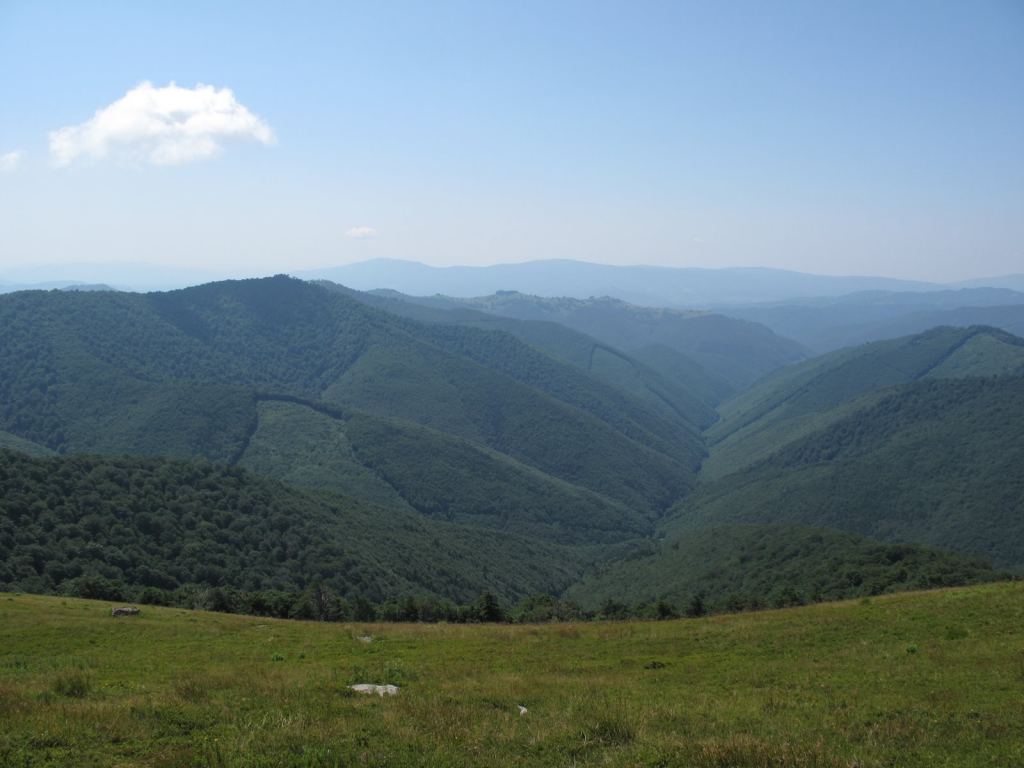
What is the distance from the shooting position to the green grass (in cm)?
1133

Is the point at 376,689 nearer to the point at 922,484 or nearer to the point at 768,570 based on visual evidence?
the point at 768,570

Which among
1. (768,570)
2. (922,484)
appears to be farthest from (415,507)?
(922,484)

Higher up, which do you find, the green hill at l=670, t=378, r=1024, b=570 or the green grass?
the green grass

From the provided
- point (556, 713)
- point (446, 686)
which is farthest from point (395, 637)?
point (556, 713)

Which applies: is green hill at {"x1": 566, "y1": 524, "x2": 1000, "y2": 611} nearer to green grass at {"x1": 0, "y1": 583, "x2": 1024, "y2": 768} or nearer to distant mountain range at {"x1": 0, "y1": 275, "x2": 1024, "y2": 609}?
distant mountain range at {"x1": 0, "y1": 275, "x2": 1024, "y2": 609}

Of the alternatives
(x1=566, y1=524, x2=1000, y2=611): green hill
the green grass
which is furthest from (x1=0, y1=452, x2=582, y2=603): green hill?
the green grass

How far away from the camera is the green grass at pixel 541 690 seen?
11328 millimetres

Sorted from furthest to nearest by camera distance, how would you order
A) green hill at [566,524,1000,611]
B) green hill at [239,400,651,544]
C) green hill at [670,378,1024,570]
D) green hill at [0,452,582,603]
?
green hill at [239,400,651,544] → green hill at [670,378,1024,570] → green hill at [0,452,582,603] → green hill at [566,524,1000,611]

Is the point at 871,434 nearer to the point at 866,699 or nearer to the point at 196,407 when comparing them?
the point at 196,407

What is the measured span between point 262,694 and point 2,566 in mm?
56106

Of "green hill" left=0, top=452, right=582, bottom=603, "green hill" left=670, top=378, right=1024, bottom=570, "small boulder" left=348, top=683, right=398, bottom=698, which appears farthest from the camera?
"green hill" left=670, top=378, right=1024, bottom=570

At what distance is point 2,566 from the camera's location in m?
55.7

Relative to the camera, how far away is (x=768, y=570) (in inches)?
3637

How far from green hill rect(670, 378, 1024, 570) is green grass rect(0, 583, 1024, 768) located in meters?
116
